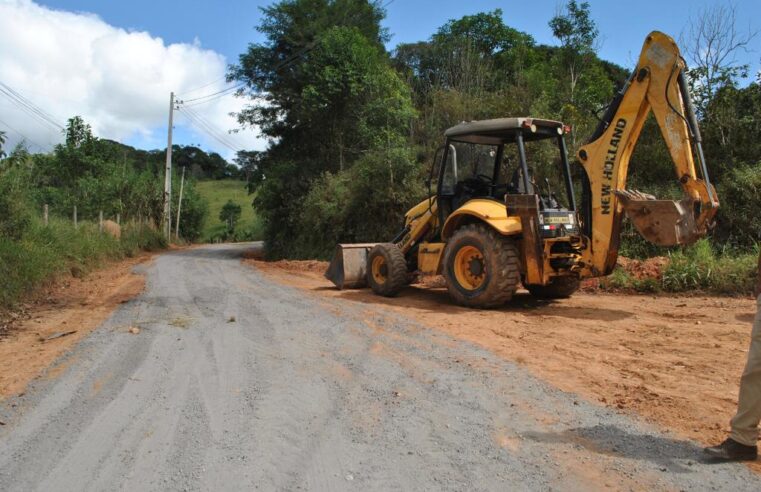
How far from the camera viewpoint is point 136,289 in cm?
1151

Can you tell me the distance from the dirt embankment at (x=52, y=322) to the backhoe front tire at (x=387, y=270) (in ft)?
14.2

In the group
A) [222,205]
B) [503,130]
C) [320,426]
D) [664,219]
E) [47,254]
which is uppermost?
[222,205]

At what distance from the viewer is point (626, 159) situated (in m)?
7.86

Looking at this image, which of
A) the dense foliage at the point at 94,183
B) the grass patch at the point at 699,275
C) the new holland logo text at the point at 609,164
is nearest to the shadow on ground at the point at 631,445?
the new holland logo text at the point at 609,164

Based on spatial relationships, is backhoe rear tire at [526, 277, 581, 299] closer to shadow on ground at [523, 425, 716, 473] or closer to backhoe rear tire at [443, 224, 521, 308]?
backhoe rear tire at [443, 224, 521, 308]

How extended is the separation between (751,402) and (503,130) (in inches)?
231

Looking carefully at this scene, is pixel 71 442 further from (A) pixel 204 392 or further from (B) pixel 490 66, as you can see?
(B) pixel 490 66

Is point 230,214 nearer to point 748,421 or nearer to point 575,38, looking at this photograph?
point 575,38

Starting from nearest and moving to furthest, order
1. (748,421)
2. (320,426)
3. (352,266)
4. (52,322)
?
(748,421), (320,426), (52,322), (352,266)

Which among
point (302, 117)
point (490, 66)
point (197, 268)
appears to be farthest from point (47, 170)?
point (490, 66)

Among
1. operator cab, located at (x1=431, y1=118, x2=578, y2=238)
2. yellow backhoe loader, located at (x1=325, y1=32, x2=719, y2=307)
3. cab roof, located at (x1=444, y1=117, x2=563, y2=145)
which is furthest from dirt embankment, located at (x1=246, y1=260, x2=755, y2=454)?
cab roof, located at (x1=444, y1=117, x2=563, y2=145)

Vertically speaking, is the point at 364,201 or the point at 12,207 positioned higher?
the point at 364,201

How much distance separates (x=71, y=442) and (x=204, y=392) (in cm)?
110

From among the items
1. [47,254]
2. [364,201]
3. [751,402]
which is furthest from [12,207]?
[751,402]
